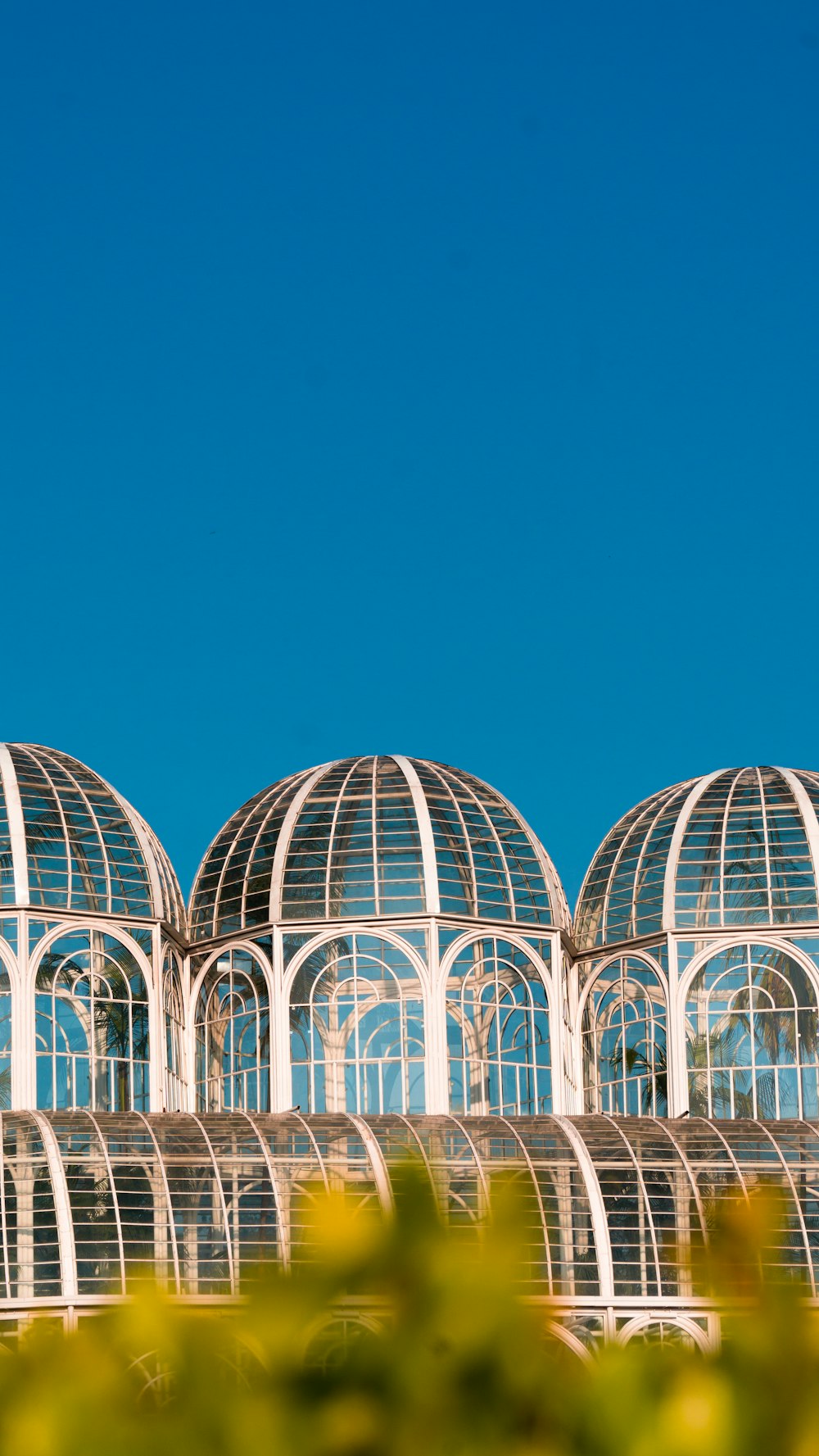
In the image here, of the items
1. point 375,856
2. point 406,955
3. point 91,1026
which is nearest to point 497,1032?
point 406,955

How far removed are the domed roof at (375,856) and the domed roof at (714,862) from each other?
48.2 inches

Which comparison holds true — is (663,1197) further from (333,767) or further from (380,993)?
(333,767)

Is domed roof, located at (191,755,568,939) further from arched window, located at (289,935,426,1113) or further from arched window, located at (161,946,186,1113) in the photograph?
arched window, located at (161,946,186,1113)

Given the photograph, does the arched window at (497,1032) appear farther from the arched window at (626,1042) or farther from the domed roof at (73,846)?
the domed roof at (73,846)

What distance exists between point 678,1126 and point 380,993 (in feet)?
24.6

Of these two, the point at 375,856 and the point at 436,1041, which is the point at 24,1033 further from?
the point at 436,1041

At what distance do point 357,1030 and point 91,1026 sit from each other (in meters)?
5.01

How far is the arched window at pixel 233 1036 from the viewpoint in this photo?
41688mm

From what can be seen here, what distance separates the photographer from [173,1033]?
1679 inches

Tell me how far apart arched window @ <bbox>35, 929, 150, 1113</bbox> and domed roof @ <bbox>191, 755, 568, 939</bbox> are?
2.64 m

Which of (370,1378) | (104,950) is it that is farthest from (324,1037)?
(370,1378)

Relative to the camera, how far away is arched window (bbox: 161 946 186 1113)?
138 feet

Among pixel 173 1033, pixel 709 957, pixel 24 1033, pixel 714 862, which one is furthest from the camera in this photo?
pixel 173 1033

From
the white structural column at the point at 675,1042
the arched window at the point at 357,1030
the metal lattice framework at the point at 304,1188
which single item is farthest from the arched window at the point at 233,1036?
the white structural column at the point at 675,1042
